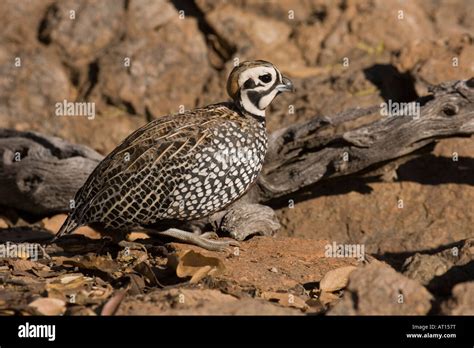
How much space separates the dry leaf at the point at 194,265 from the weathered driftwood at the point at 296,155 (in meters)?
1.77

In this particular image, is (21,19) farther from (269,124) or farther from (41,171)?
(269,124)

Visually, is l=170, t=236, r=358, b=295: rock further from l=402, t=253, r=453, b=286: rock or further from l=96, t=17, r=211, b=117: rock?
l=96, t=17, r=211, b=117: rock

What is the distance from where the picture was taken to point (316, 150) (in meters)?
9.91

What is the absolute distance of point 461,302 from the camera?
5.37m

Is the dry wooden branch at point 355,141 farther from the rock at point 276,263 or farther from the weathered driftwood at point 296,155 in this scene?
Answer: the rock at point 276,263

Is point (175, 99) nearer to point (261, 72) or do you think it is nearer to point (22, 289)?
point (261, 72)

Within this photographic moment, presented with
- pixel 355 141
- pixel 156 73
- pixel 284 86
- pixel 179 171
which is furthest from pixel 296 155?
pixel 156 73

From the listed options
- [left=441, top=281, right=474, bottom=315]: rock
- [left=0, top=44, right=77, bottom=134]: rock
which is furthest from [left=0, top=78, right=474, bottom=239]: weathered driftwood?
[left=441, top=281, right=474, bottom=315]: rock

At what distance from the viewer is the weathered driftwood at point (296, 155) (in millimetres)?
9312

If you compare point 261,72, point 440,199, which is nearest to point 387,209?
point 440,199

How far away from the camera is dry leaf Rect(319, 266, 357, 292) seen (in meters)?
6.98

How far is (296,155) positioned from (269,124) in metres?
1.59

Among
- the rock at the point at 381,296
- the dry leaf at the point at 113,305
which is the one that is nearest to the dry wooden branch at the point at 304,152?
the dry leaf at the point at 113,305

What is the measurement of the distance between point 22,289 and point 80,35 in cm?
Result: 734
